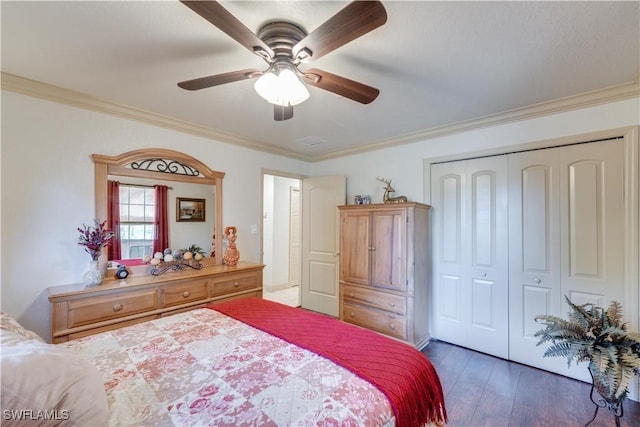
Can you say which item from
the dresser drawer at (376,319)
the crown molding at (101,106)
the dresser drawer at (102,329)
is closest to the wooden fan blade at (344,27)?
the crown molding at (101,106)

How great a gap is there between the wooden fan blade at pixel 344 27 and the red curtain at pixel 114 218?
2.17 metres

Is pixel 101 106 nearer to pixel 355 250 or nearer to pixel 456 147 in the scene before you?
pixel 355 250

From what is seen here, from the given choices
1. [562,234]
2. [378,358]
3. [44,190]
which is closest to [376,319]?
[378,358]

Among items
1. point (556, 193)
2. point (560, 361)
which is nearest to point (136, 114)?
point (556, 193)

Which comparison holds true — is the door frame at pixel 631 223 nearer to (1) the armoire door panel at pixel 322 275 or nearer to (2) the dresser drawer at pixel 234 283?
(1) the armoire door panel at pixel 322 275

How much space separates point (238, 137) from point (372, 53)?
2136mm

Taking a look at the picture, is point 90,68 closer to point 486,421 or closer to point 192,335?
point 192,335

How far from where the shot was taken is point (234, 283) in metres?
2.90

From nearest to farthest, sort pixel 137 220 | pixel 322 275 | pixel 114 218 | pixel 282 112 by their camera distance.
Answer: pixel 282 112 < pixel 114 218 < pixel 137 220 < pixel 322 275

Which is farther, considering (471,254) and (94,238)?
(471,254)

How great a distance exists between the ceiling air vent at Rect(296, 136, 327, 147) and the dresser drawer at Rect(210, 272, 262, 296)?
175 centimetres

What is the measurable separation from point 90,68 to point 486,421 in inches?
144

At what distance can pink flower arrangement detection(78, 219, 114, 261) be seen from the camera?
2217mm

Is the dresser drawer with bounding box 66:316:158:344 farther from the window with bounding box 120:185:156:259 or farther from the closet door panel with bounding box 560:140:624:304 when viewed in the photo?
the closet door panel with bounding box 560:140:624:304
